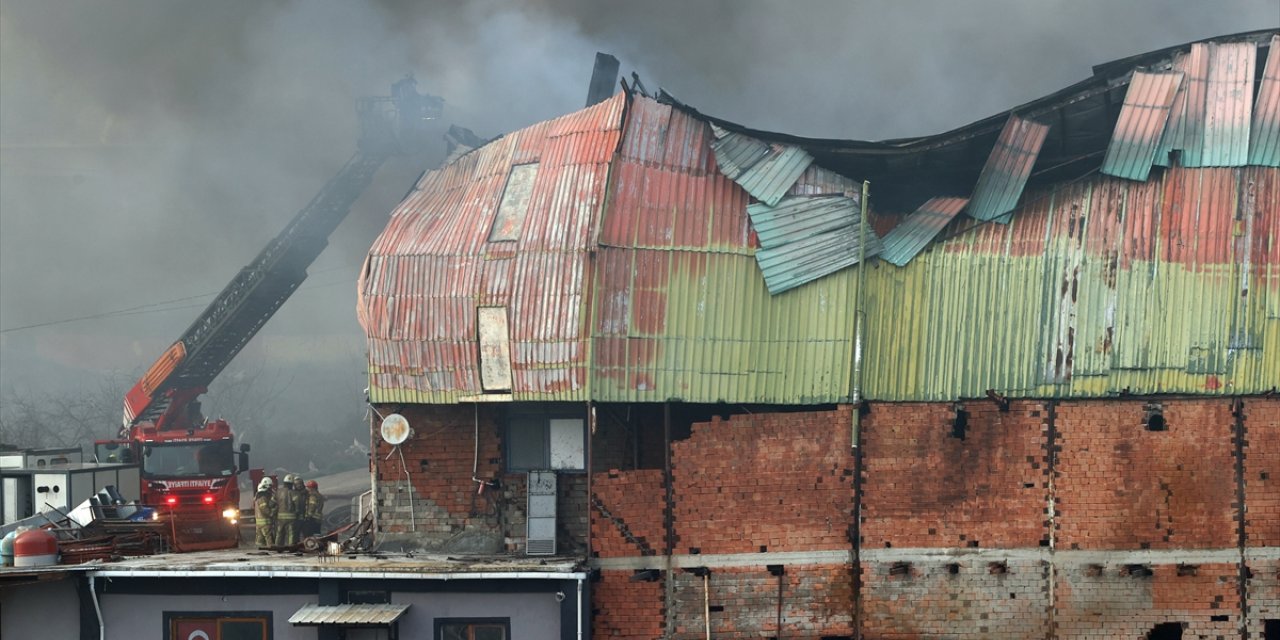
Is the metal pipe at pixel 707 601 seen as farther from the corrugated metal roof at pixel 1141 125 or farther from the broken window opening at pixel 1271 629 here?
the corrugated metal roof at pixel 1141 125

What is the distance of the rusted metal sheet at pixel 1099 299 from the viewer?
15352 millimetres

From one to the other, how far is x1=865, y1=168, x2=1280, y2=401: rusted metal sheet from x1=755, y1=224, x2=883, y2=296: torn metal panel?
1.42ft

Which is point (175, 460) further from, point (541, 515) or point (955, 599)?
point (955, 599)

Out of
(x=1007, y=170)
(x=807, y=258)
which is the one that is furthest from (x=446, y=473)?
(x=1007, y=170)

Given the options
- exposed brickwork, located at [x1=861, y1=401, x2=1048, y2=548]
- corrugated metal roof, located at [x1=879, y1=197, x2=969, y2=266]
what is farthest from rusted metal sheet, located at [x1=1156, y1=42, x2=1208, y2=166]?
exposed brickwork, located at [x1=861, y1=401, x2=1048, y2=548]

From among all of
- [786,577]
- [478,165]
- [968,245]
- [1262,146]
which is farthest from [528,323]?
[1262,146]

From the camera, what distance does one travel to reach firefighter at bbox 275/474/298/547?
20.0 metres

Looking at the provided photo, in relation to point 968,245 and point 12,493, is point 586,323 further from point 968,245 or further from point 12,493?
point 12,493

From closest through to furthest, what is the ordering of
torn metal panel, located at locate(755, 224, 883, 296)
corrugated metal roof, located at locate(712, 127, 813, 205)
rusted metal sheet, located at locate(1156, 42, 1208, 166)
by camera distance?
rusted metal sheet, located at locate(1156, 42, 1208, 166) → torn metal panel, located at locate(755, 224, 883, 296) → corrugated metal roof, located at locate(712, 127, 813, 205)

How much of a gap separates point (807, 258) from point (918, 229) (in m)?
1.55

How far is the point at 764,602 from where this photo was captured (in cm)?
1586

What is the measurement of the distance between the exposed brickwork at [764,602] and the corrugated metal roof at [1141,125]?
20.4 ft

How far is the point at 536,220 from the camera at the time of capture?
16734 mm

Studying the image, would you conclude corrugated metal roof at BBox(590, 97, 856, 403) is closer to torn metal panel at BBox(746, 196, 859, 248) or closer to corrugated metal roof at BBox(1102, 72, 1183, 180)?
torn metal panel at BBox(746, 196, 859, 248)
